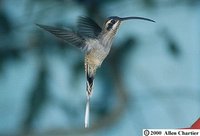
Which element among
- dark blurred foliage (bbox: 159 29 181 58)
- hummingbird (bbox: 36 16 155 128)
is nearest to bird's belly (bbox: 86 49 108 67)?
hummingbird (bbox: 36 16 155 128)

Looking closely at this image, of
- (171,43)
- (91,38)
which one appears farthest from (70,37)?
(171,43)

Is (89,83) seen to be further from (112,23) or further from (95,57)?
(112,23)

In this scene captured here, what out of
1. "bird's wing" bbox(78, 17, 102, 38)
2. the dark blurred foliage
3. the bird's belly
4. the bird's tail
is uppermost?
"bird's wing" bbox(78, 17, 102, 38)

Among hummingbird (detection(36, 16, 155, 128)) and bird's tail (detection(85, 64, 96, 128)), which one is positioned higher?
hummingbird (detection(36, 16, 155, 128))

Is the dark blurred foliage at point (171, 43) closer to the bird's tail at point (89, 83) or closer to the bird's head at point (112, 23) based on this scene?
the bird's head at point (112, 23)

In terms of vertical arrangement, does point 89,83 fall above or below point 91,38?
below

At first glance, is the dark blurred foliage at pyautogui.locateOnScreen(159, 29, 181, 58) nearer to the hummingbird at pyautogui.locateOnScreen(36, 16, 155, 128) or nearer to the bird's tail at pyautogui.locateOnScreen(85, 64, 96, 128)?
the hummingbird at pyautogui.locateOnScreen(36, 16, 155, 128)
